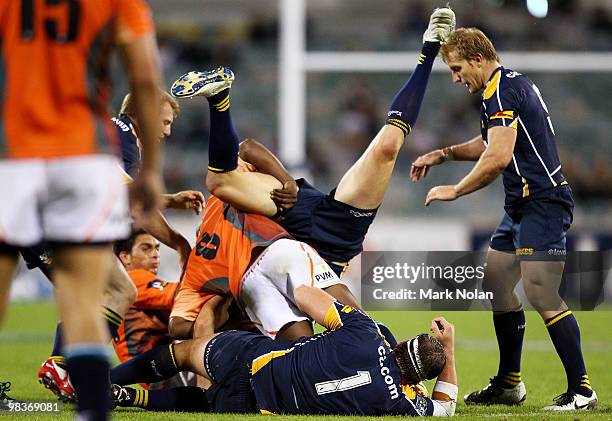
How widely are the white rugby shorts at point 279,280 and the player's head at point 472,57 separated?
141cm

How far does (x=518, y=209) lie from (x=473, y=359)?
118 inches

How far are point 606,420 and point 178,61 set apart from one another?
52.1 feet

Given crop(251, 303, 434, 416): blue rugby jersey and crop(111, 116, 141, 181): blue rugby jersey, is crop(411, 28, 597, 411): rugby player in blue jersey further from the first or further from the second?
crop(111, 116, 141, 181): blue rugby jersey

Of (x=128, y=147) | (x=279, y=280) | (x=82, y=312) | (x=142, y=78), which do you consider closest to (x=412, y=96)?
(x=279, y=280)

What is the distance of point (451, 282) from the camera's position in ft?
21.6

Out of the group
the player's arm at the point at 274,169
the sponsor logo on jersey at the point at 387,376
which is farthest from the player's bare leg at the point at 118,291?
the sponsor logo on jersey at the point at 387,376

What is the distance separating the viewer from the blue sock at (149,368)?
541 centimetres

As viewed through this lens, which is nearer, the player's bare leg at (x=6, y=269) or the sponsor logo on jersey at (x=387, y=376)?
the player's bare leg at (x=6, y=269)

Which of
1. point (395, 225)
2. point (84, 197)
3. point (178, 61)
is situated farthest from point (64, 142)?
point (178, 61)

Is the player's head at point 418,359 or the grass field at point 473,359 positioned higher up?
the player's head at point 418,359

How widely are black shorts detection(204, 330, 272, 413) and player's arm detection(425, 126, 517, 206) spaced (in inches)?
51.4

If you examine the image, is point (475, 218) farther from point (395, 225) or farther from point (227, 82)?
point (227, 82)

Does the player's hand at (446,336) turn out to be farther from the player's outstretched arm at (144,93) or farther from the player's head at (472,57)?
the player's outstretched arm at (144,93)

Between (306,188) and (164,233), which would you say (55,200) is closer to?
(164,233)
